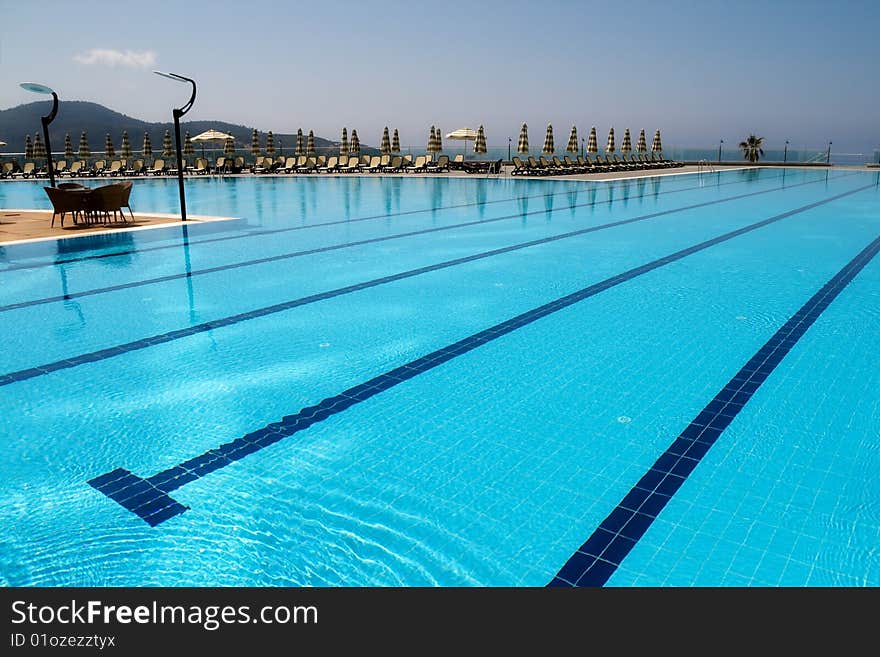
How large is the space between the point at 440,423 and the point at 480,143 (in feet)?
79.0

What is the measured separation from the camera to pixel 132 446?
9.73ft

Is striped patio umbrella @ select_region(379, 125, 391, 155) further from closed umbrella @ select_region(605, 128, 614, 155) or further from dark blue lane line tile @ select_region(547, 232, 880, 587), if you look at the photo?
dark blue lane line tile @ select_region(547, 232, 880, 587)

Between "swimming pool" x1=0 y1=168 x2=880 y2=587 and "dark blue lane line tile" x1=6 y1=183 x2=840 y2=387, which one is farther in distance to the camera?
"dark blue lane line tile" x1=6 y1=183 x2=840 y2=387

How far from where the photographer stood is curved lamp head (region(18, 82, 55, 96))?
10.6m

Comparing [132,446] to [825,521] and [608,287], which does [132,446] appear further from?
[608,287]

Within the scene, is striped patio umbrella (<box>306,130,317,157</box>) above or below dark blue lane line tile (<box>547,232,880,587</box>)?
above

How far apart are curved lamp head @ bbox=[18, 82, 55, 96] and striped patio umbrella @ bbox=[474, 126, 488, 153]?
1709 centimetres

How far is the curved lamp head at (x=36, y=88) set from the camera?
34.7 ft

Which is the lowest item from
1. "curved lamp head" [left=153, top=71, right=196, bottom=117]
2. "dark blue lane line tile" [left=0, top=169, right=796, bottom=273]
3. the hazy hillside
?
"dark blue lane line tile" [left=0, top=169, right=796, bottom=273]

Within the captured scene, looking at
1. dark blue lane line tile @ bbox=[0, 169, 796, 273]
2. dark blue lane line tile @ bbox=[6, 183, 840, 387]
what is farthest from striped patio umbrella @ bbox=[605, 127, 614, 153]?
dark blue lane line tile @ bbox=[6, 183, 840, 387]

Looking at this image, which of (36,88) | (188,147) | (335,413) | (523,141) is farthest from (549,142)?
(335,413)

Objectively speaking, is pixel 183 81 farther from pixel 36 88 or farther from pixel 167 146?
pixel 167 146

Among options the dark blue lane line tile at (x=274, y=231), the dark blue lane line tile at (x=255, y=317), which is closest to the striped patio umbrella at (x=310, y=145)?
the dark blue lane line tile at (x=274, y=231)
